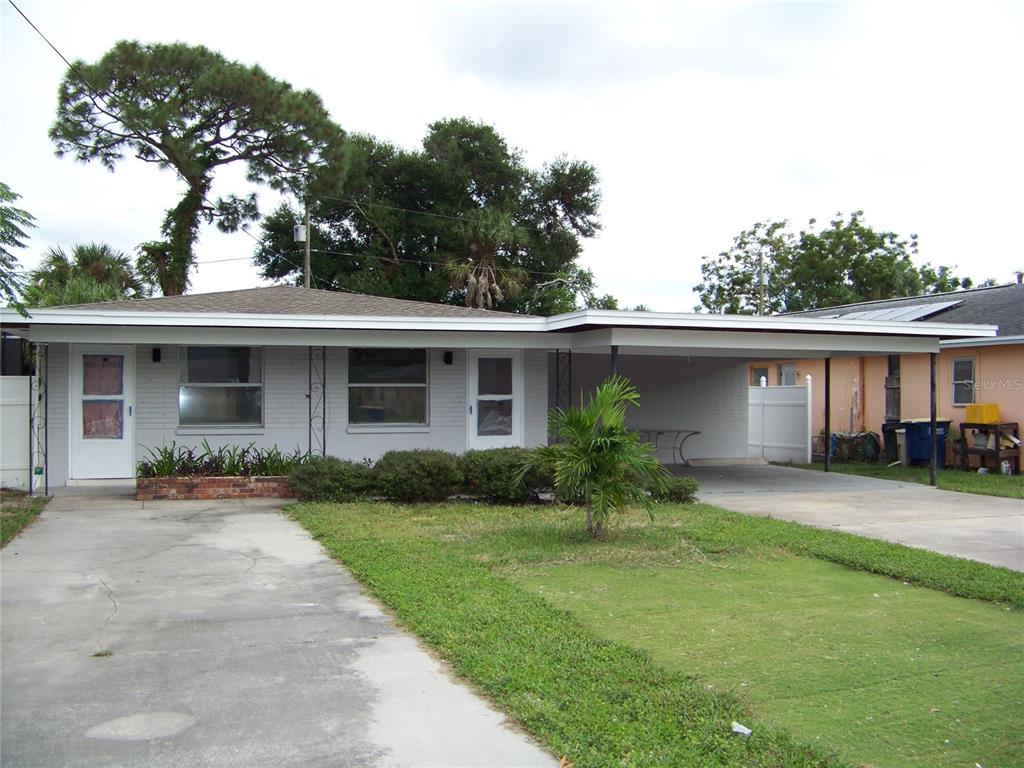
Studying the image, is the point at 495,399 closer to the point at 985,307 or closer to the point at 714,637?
the point at 714,637

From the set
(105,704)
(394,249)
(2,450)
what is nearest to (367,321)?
(2,450)

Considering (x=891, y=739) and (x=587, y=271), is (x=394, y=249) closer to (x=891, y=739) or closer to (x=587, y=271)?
(x=587, y=271)

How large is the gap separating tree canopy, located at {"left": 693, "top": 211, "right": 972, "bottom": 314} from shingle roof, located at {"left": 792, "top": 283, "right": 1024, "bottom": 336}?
14.5 metres

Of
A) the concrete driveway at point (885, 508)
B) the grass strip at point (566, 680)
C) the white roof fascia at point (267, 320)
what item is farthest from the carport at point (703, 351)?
the grass strip at point (566, 680)

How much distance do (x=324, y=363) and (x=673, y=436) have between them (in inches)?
315

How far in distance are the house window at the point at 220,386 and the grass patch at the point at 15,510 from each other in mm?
2471

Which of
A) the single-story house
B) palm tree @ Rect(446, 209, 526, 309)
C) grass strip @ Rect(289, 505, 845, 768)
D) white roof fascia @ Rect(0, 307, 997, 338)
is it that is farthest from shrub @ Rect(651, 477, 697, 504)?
palm tree @ Rect(446, 209, 526, 309)

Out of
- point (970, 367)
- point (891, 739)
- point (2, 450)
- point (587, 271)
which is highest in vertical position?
point (587, 271)

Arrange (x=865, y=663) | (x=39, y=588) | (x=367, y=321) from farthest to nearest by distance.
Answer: (x=367, y=321) → (x=39, y=588) → (x=865, y=663)

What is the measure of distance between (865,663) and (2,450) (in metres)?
12.3

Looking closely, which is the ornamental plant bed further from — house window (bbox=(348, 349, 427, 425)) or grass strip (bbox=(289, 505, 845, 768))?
grass strip (bbox=(289, 505, 845, 768))

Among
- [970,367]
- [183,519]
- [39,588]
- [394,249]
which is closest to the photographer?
[39,588]

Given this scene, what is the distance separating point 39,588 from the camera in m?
7.18

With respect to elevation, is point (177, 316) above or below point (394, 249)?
below
